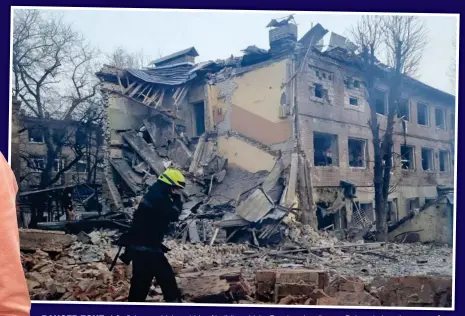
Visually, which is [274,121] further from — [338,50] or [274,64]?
[338,50]

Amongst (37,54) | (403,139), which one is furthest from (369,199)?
(37,54)

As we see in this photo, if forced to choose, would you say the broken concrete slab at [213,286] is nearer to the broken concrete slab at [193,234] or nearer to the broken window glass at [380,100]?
the broken concrete slab at [193,234]

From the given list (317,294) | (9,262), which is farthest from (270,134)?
(9,262)

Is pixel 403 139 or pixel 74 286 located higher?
pixel 403 139

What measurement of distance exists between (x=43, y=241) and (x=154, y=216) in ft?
3.12

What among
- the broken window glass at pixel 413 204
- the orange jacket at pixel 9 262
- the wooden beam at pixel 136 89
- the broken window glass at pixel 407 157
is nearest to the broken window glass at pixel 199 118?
the wooden beam at pixel 136 89

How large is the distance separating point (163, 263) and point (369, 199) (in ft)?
5.97

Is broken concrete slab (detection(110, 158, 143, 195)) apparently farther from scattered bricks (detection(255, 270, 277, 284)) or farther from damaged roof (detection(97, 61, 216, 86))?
scattered bricks (detection(255, 270, 277, 284))

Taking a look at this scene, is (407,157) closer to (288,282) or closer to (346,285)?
(346,285)

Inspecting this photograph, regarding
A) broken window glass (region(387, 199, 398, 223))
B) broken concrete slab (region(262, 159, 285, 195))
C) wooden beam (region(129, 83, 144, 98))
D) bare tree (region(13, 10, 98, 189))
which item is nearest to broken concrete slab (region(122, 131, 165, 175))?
wooden beam (region(129, 83, 144, 98))

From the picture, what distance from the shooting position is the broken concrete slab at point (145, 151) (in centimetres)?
455

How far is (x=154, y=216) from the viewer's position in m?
4.53

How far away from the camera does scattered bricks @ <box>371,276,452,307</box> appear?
4.35m

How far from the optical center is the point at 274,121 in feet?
15.0
